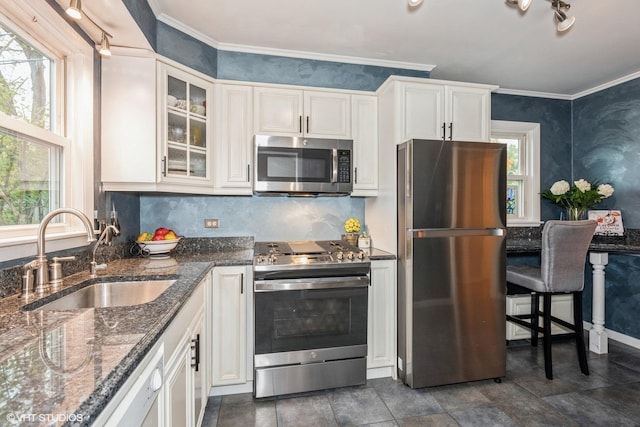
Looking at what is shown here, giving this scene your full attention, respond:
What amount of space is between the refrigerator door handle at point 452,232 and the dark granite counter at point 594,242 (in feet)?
1.84

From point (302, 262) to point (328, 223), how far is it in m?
0.85

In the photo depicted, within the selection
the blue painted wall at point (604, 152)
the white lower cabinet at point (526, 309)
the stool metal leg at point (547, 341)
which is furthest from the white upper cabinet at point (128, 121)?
the blue painted wall at point (604, 152)

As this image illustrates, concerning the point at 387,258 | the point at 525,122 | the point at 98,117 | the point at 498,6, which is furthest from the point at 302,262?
the point at 525,122

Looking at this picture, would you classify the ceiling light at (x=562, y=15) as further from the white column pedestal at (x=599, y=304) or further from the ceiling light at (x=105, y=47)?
the ceiling light at (x=105, y=47)

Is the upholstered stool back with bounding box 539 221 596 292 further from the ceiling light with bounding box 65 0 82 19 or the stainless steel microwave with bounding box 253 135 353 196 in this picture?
the ceiling light with bounding box 65 0 82 19

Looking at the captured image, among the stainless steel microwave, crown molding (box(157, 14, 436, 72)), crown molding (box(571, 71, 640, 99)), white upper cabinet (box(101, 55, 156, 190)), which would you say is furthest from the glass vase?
white upper cabinet (box(101, 55, 156, 190))

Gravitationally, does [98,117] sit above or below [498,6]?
below

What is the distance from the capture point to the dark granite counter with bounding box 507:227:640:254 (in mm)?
2594

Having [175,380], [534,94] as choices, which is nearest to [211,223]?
[175,380]

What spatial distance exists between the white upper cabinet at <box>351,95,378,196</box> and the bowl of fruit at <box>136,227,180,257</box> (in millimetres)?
1446

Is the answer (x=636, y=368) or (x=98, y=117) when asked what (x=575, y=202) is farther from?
(x=98, y=117)

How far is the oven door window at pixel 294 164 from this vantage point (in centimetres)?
235

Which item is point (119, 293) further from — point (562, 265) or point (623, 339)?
point (623, 339)

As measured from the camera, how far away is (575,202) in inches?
124
